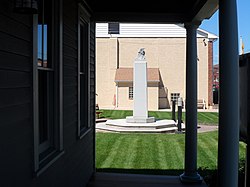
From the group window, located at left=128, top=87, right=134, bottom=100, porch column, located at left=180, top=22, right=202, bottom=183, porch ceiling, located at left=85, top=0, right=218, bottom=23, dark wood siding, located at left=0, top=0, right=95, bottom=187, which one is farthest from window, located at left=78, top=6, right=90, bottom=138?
window, located at left=128, top=87, right=134, bottom=100

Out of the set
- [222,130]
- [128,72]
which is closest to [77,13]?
[222,130]

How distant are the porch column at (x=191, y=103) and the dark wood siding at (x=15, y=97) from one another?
3.92 metres

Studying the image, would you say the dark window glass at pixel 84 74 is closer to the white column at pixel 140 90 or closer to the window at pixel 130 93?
the white column at pixel 140 90

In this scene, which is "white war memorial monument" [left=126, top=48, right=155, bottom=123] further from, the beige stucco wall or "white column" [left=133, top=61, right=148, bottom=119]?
the beige stucco wall

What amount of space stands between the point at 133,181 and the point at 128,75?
23.2 meters

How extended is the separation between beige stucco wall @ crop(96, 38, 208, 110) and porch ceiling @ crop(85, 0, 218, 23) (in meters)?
23.2

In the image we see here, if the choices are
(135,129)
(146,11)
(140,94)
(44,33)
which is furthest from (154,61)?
(44,33)

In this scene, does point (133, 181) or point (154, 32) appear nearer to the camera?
point (133, 181)

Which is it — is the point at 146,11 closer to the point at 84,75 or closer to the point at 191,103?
the point at 84,75

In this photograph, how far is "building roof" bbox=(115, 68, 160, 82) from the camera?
28984 mm

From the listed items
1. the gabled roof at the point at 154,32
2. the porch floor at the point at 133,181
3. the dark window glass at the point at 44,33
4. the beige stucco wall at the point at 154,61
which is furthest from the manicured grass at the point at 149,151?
the gabled roof at the point at 154,32

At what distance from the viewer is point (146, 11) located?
668 centimetres

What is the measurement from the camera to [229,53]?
358 cm

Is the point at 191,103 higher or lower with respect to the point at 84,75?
lower
